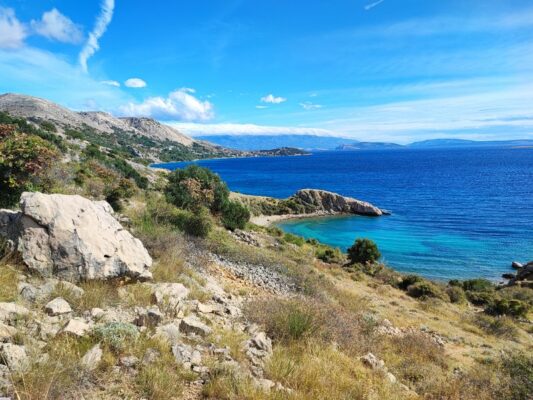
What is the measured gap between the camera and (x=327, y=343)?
6.91m

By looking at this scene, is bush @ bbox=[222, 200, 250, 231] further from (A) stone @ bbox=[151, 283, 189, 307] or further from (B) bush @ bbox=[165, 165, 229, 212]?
(A) stone @ bbox=[151, 283, 189, 307]

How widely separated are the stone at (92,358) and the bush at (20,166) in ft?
26.9

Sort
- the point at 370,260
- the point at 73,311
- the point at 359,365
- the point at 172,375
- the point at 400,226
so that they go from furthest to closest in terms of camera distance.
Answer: the point at 400,226, the point at 370,260, the point at 359,365, the point at 73,311, the point at 172,375

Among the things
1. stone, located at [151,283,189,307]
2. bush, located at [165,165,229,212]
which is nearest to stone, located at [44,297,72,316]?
stone, located at [151,283,189,307]

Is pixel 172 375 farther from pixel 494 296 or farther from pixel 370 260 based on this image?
pixel 370 260

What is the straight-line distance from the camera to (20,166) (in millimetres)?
10867

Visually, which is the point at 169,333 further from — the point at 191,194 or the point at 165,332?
the point at 191,194

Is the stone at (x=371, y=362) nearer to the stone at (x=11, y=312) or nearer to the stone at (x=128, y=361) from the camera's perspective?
the stone at (x=128, y=361)

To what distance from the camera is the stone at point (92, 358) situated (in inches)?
174

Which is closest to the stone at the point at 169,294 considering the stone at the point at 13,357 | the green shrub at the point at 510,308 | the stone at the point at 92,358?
the stone at the point at 92,358

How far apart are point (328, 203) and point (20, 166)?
61957mm

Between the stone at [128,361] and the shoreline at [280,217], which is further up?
the stone at [128,361]

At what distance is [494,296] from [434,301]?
5565 millimetres

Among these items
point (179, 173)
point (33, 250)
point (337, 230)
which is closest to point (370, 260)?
point (179, 173)
